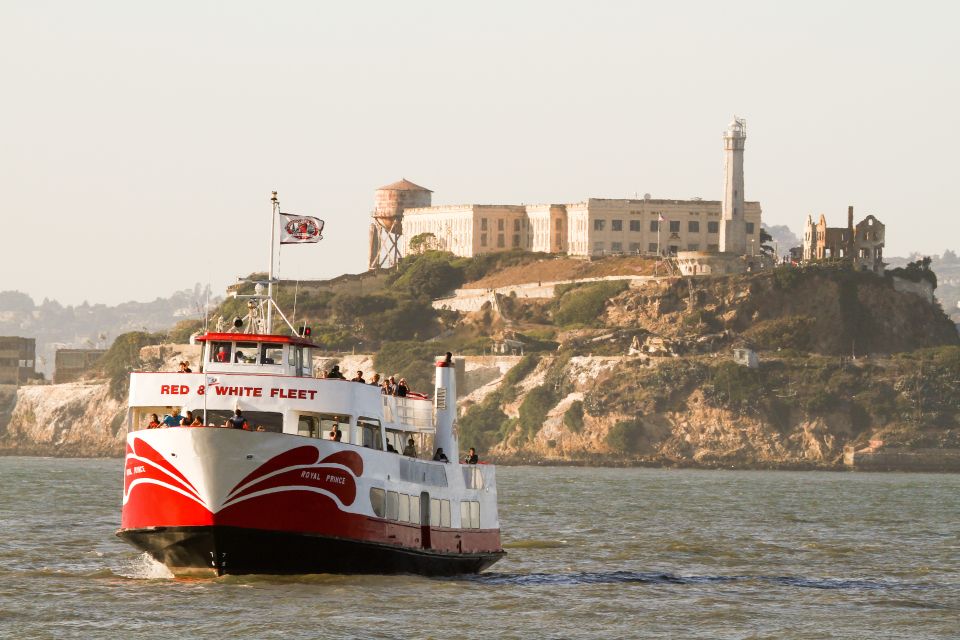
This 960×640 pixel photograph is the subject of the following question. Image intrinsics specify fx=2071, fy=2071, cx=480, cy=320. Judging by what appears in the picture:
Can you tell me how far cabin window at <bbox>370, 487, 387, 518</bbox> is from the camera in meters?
51.1

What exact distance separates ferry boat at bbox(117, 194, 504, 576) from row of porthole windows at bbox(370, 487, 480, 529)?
51mm

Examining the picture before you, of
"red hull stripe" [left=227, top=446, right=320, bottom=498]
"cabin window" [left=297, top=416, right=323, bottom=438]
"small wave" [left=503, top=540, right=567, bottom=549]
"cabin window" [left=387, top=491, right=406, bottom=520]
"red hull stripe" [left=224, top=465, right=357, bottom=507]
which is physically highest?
"cabin window" [left=297, top=416, right=323, bottom=438]

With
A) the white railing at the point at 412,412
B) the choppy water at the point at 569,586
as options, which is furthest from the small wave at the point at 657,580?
the white railing at the point at 412,412

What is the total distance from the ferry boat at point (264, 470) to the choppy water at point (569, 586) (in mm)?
957

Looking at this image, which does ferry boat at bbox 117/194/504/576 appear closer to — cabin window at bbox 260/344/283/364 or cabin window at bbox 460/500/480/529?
cabin window at bbox 260/344/283/364

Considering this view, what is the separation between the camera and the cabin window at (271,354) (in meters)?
51.0

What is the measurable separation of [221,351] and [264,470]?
4.35 m

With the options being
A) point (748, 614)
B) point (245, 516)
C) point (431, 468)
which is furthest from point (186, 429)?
point (748, 614)

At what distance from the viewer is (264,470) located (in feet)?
158

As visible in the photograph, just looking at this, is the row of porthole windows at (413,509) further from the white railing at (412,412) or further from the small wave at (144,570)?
the small wave at (144,570)

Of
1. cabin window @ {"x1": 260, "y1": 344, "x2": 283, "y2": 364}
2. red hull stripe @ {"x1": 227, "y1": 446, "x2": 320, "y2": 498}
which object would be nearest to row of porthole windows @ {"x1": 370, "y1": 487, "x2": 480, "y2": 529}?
red hull stripe @ {"x1": 227, "y1": 446, "x2": 320, "y2": 498}

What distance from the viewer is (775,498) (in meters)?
120

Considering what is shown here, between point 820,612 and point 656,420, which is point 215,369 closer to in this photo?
point 820,612

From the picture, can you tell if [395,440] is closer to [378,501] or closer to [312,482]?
[378,501]
